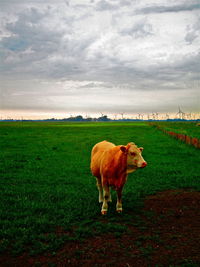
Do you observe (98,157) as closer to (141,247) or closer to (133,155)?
(133,155)

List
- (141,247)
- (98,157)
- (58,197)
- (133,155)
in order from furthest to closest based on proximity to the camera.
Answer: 1. (58,197)
2. (98,157)
3. (133,155)
4. (141,247)

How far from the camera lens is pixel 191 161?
628 inches

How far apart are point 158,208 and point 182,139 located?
21.6 m

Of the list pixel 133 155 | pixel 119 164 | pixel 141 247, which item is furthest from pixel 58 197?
pixel 141 247

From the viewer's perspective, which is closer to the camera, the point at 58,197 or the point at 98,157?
the point at 98,157

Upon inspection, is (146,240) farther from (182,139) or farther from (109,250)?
(182,139)

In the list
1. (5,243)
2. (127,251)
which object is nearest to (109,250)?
(127,251)

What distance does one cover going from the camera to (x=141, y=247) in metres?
5.17

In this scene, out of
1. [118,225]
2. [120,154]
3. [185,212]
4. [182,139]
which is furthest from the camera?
[182,139]

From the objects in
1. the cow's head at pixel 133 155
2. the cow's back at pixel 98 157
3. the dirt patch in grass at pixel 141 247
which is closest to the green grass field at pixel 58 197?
the dirt patch in grass at pixel 141 247

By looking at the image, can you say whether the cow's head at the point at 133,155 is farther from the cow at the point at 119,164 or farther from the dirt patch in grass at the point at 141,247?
the dirt patch in grass at the point at 141,247

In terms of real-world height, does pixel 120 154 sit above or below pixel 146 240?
above

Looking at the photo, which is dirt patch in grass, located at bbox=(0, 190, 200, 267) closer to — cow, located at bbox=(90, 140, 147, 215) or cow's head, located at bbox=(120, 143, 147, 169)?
cow, located at bbox=(90, 140, 147, 215)

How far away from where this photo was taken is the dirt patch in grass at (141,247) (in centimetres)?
466
